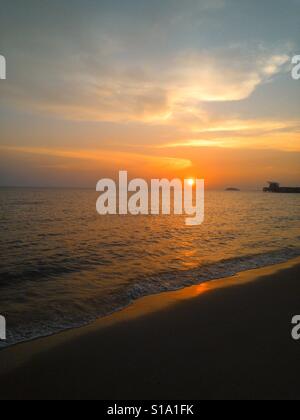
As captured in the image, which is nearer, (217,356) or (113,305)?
(217,356)

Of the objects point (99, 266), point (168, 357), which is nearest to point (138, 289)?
point (99, 266)

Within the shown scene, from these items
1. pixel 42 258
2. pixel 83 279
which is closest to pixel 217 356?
pixel 83 279

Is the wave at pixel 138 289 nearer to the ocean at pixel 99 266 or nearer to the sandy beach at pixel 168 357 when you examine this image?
the ocean at pixel 99 266

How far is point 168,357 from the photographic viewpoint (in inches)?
222

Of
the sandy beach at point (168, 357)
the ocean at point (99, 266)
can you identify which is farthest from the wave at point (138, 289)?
the sandy beach at point (168, 357)

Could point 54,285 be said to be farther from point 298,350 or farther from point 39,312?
point 298,350

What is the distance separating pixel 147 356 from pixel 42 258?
1036 centimetres

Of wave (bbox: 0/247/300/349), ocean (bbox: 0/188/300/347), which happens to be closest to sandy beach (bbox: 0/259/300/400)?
wave (bbox: 0/247/300/349)

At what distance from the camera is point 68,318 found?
25.2 ft

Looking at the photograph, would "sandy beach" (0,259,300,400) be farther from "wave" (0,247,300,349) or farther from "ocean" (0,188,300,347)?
"ocean" (0,188,300,347)

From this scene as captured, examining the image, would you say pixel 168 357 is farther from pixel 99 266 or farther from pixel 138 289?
pixel 99 266

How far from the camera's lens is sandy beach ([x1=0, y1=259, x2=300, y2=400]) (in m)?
4.74

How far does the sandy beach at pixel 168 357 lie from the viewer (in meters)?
4.74

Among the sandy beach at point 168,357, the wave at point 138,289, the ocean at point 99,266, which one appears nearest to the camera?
the sandy beach at point 168,357
